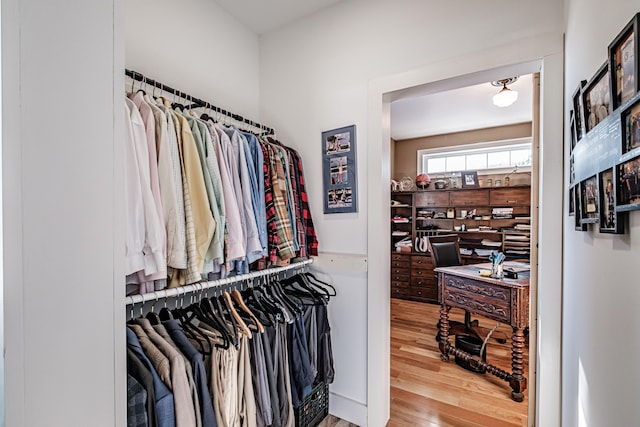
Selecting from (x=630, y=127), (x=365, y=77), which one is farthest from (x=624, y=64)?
(x=365, y=77)

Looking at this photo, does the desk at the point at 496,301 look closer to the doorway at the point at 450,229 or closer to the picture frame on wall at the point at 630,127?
the doorway at the point at 450,229

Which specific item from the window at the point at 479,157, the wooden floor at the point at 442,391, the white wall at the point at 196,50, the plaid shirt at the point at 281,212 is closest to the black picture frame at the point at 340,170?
the plaid shirt at the point at 281,212

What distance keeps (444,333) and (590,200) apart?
2.19 m

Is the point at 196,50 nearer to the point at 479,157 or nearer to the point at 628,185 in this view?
the point at 628,185

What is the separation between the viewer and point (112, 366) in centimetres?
80

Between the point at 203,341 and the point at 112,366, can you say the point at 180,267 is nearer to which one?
the point at 203,341

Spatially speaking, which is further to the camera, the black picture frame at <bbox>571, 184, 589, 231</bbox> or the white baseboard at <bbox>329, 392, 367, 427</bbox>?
the white baseboard at <bbox>329, 392, 367, 427</bbox>

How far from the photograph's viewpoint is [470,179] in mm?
4465

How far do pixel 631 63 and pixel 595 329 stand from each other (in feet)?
2.15

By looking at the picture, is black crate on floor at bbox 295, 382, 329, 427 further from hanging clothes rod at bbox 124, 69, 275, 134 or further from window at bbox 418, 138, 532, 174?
window at bbox 418, 138, 532, 174

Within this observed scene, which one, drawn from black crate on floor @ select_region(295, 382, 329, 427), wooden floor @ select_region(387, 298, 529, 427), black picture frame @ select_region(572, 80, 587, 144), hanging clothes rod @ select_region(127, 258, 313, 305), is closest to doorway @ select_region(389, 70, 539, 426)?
wooden floor @ select_region(387, 298, 529, 427)

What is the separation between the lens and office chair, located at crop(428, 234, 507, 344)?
284 cm

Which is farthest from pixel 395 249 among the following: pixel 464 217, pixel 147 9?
pixel 147 9

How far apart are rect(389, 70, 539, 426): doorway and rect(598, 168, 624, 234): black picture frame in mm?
1011
